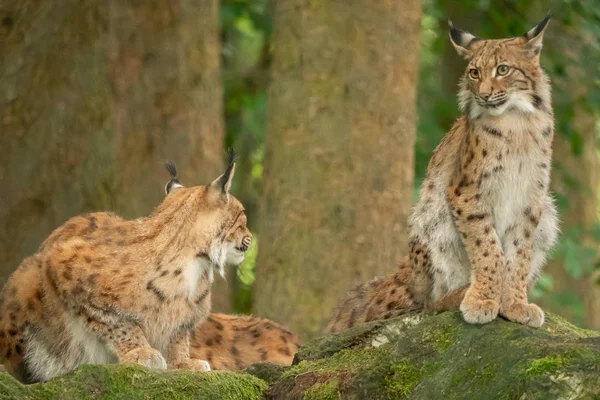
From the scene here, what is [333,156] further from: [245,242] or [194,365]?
[194,365]

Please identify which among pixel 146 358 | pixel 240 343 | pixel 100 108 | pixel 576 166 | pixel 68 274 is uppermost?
pixel 100 108

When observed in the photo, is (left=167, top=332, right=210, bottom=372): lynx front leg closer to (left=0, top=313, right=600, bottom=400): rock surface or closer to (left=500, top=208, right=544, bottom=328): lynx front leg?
(left=0, top=313, right=600, bottom=400): rock surface

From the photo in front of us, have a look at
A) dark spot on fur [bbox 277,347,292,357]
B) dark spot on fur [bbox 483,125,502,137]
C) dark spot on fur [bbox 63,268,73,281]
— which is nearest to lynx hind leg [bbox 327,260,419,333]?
dark spot on fur [bbox 277,347,292,357]

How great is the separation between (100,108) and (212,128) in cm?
118

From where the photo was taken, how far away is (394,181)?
10156 millimetres

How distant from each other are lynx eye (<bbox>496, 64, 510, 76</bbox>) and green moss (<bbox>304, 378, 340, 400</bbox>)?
192 centimetres

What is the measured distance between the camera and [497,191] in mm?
6418

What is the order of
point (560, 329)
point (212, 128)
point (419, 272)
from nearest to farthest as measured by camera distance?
point (560, 329)
point (419, 272)
point (212, 128)

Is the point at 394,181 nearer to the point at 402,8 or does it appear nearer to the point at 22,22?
the point at 402,8

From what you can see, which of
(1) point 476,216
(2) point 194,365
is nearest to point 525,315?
(1) point 476,216

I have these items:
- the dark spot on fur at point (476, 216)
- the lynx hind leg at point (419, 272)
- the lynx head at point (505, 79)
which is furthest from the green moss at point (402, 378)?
the lynx head at point (505, 79)

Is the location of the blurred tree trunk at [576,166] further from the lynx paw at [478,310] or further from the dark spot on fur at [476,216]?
the lynx paw at [478,310]

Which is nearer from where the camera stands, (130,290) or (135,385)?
(135,385)

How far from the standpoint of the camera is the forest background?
32.5 feet
